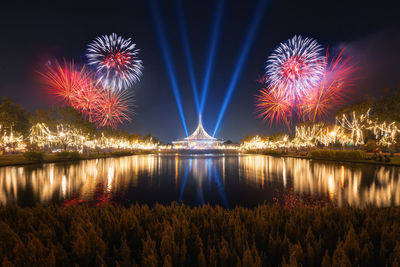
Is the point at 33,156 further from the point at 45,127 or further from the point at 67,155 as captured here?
the point at 45,127

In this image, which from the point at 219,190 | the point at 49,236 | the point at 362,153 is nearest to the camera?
the point at 49,236

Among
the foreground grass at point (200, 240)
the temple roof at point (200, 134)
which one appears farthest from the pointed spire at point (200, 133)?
the foreground grass at point (200, 240)

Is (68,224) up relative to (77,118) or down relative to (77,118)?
down

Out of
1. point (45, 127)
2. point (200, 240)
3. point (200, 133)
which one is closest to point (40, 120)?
point (45, 127)

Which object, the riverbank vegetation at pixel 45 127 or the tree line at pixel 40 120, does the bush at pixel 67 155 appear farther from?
the tree line at pixel 40 120

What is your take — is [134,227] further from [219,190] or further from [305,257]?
[219,190]

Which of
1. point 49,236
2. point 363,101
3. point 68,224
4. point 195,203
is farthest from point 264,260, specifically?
point 363,101
